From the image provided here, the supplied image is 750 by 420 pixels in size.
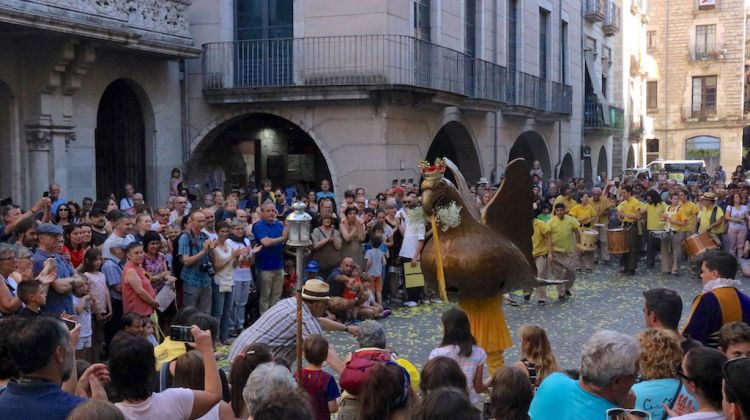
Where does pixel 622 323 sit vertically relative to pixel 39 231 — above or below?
below

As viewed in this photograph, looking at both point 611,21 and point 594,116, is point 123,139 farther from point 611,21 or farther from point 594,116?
point 611,21

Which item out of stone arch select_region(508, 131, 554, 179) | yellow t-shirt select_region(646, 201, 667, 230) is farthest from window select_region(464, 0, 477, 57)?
yellow t-shirt select_region(646, 201, 667, 230)

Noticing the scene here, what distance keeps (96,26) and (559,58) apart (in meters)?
18.9

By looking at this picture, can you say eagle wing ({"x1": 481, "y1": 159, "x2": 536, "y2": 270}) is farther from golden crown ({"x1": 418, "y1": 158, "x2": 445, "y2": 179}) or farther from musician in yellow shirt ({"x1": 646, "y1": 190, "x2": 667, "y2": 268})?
musician in yellow shirt ({"x1": 646, "y1": 190, "x2": 667, "y2": 268})

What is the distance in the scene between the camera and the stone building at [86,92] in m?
14.2

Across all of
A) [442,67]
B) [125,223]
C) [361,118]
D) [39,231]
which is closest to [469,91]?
[442,67]

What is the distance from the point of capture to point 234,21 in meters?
18.8

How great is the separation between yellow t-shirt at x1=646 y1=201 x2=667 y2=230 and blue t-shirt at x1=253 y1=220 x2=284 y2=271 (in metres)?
8.82

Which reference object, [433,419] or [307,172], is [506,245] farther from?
[307,172]

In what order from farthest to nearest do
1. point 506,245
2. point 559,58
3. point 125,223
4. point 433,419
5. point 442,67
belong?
point 559,58, point 442,67, point 125,223, point 506,245, point 433,419

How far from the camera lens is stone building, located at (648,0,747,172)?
5019 cm

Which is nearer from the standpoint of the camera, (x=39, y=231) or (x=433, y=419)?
(x=433, y=419)

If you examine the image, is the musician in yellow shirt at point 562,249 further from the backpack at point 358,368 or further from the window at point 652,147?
the window at point 652,147

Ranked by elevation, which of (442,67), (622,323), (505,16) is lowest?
(622,323)
